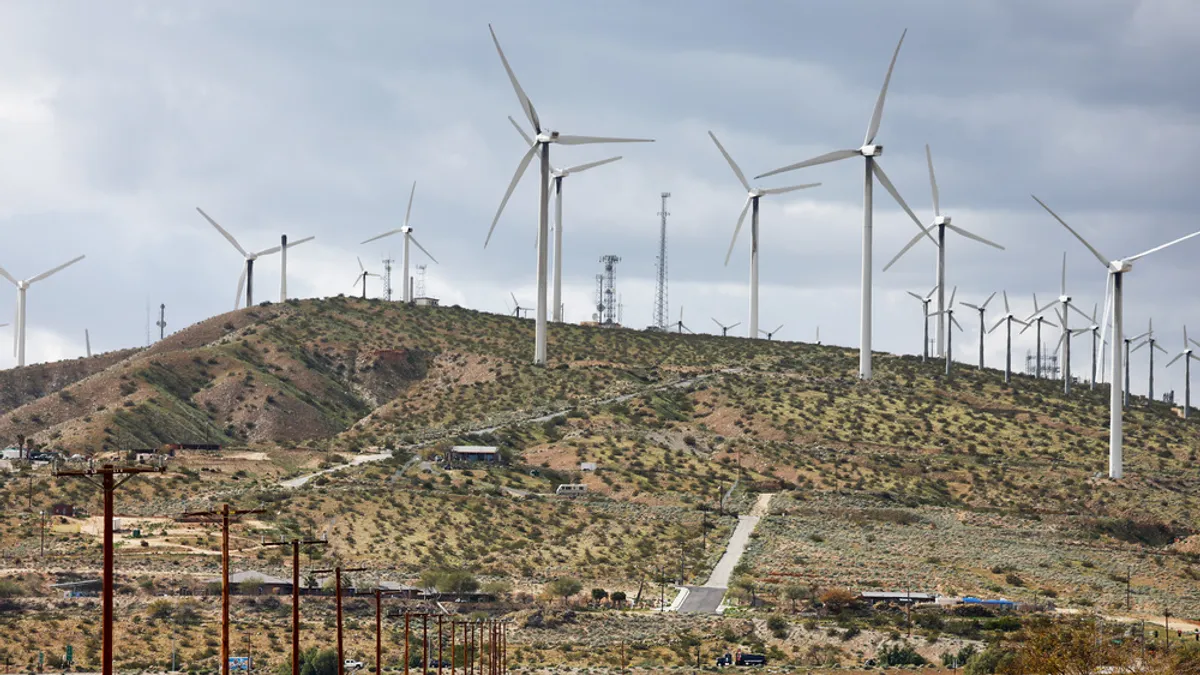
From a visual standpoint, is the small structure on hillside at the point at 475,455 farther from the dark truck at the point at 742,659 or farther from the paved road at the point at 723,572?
the dark truck at the point at 742,659

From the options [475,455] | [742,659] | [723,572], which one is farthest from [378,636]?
[475,455]

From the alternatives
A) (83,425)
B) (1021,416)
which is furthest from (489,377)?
(1021,416)

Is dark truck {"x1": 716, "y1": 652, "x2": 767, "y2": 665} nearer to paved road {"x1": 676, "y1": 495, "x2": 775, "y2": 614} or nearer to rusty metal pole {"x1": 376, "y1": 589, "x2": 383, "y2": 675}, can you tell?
paved road {"x1": 676, "y1": 495, "x2": 775, "y2": 614}

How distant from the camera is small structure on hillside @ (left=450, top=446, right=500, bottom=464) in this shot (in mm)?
153125

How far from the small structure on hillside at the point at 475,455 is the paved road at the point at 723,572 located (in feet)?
82.9

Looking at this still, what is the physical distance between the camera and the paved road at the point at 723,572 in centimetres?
10806

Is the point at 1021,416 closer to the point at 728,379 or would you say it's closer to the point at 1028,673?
the point at 728,379

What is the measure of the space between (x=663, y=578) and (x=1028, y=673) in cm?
4063

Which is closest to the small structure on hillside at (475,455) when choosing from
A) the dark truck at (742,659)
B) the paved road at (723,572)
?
the paved road at (723,572)

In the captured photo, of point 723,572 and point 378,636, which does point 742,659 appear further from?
point 378,636

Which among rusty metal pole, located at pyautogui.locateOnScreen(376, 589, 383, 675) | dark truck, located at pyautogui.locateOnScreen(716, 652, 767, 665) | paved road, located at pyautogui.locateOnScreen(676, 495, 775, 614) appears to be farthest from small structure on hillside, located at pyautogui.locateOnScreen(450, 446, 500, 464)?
rusty metal pole, located at pyautogui.locateOnScreen(376, 589, 383, 675)

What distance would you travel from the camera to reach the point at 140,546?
116 meters

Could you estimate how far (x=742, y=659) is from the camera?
93.1 meters

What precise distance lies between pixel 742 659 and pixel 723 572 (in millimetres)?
25977
